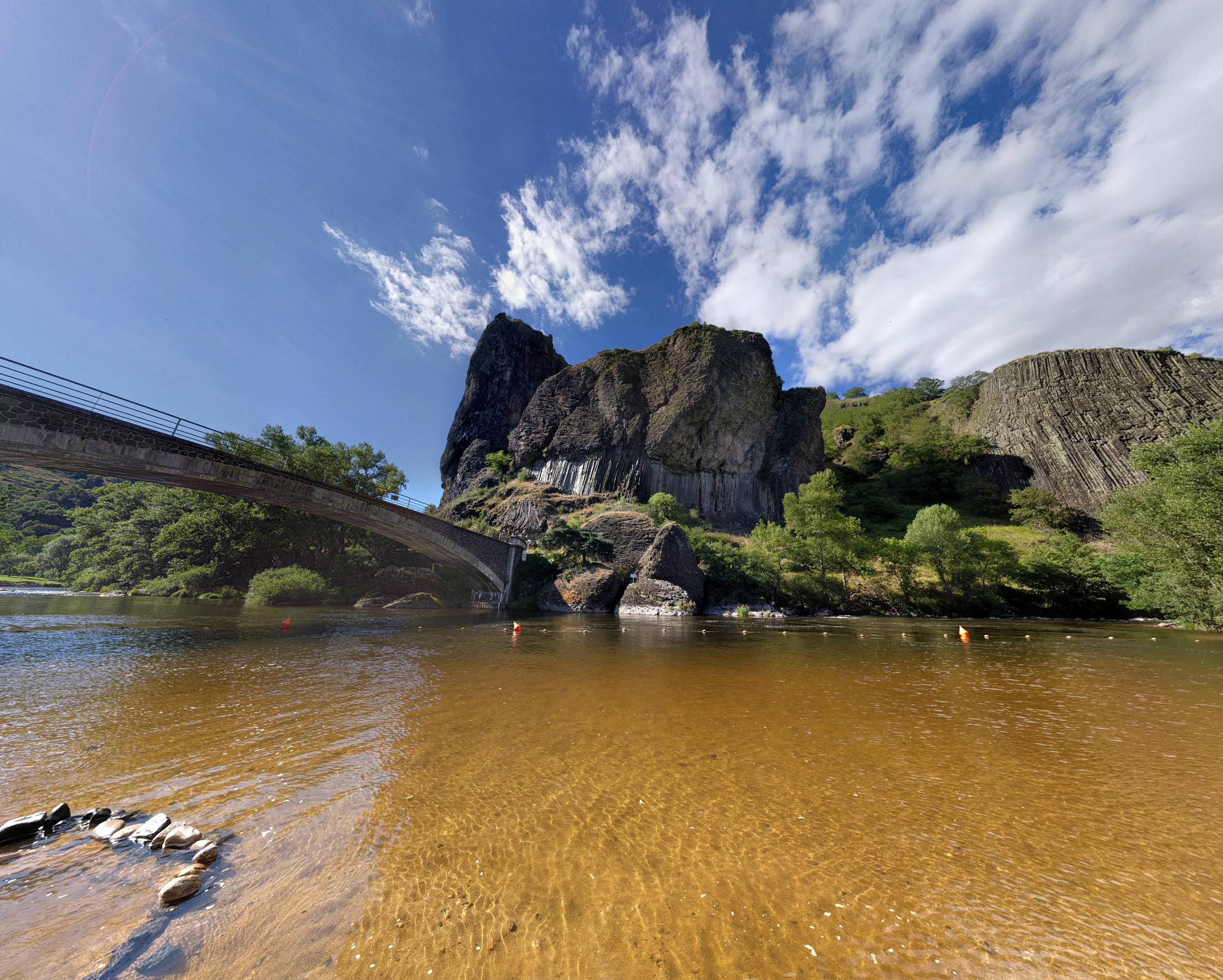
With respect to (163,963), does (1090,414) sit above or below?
above

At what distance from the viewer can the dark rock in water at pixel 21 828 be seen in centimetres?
238

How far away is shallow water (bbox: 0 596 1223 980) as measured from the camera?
1.75 m

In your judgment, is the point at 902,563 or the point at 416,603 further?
the point at 902,563

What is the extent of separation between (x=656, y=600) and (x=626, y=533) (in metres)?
7.20

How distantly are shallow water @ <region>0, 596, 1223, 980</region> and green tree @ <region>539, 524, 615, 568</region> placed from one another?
22815 millimetres

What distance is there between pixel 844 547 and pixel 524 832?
112 feet

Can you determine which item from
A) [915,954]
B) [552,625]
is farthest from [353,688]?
[552,625]

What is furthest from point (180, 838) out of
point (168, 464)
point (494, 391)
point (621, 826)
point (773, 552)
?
point (494, 391)

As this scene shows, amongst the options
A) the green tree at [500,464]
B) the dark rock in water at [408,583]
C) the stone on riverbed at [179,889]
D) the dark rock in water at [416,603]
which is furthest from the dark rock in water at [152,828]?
the green tree at [500,464]

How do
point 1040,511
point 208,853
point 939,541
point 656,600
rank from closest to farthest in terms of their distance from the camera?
point 208,853, point 656,600, point 939,541, point 1040,511

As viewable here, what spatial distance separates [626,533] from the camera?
1242 inches

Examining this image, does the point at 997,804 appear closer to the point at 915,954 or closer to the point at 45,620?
the point at 915,954

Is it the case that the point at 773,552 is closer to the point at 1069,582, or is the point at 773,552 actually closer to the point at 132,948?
the point at 1069,582

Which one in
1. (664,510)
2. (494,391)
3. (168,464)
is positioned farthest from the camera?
(494,391)
